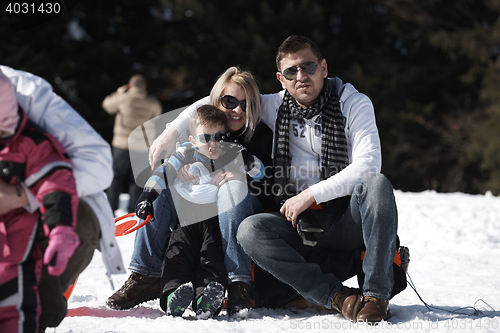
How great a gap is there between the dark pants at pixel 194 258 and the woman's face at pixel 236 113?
0.50 metres

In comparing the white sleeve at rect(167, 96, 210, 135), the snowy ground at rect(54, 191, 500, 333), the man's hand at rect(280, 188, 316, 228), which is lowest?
the snowy ground at rect(54, 191, 500, 333)

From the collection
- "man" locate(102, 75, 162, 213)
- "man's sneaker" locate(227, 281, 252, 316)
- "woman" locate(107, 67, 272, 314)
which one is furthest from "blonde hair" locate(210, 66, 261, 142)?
"man" locate(102, 75, 162, 213)

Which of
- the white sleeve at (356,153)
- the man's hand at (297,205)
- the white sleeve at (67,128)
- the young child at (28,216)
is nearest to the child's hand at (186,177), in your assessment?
the man's hand at (297,205)

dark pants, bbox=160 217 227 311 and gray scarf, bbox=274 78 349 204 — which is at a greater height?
gray scarf, bbox=274 78 349 204

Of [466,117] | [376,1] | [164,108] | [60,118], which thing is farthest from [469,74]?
[60,118]

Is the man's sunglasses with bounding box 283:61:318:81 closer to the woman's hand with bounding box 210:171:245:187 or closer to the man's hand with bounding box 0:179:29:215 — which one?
the woman's hand with bounding box 210:171:245:187

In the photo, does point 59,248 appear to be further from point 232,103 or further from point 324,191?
point 232,103

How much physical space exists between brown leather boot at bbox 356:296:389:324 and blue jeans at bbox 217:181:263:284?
493 mm

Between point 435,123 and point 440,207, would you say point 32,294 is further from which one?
point 435,123

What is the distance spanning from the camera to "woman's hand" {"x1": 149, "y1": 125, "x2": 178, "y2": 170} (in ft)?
7.41

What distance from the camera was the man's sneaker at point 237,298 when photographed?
1.94 meters

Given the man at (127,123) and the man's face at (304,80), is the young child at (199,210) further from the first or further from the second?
the man at (127,123)

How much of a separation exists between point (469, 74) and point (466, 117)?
3.55 ft

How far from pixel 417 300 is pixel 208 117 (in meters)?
1.37
